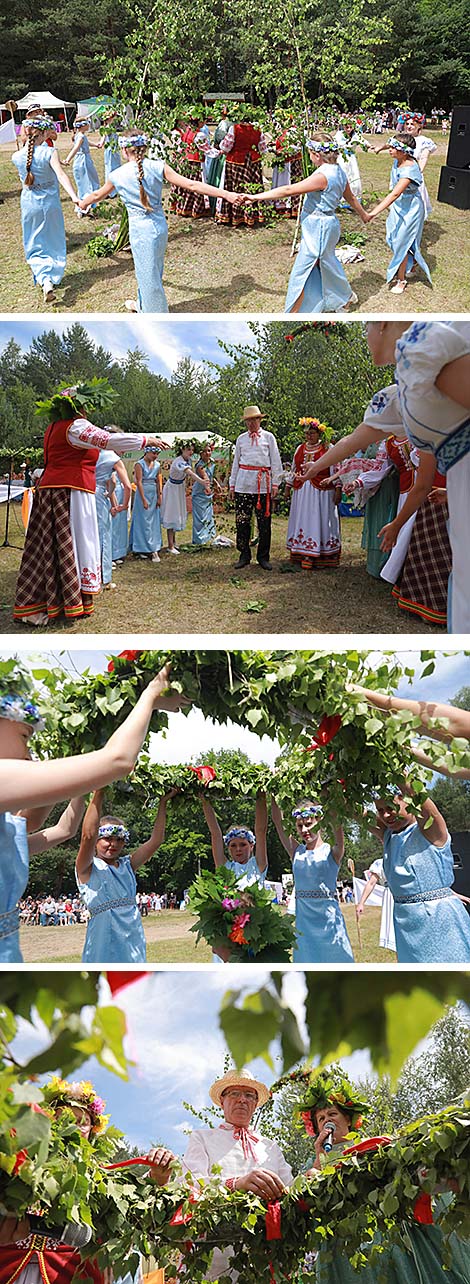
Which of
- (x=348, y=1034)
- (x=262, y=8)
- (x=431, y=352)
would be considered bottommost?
(x=348, y=1034)

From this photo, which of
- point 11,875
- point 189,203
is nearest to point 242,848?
point 11,875

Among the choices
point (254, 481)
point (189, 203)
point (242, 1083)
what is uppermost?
point (189, 203)

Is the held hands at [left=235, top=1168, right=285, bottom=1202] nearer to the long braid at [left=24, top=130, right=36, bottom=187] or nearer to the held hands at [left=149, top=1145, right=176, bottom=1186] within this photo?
the held hands at [left=149, top=1145, right=176, bottom=1186]

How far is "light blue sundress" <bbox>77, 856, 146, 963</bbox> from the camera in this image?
4.28 metres

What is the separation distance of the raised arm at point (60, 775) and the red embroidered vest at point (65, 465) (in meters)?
4.10

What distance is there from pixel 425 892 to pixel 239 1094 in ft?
4.16

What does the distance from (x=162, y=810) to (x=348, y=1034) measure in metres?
2.19

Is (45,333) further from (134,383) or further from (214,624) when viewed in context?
(214,624)

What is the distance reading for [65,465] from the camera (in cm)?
588

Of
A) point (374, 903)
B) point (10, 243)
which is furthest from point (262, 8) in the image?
point (374, 903)

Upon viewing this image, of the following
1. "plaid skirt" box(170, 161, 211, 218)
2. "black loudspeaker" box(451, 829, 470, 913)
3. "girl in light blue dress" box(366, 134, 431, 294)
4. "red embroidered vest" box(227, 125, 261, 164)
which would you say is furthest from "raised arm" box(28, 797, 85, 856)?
"red embroidered vest" box(227, 125, 261, 164)

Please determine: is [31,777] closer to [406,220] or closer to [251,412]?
[251,412]

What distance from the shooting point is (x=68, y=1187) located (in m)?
2.48

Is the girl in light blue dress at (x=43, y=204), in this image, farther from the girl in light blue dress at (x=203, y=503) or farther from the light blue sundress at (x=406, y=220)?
the light blue sundress at (x=406, y=220)
